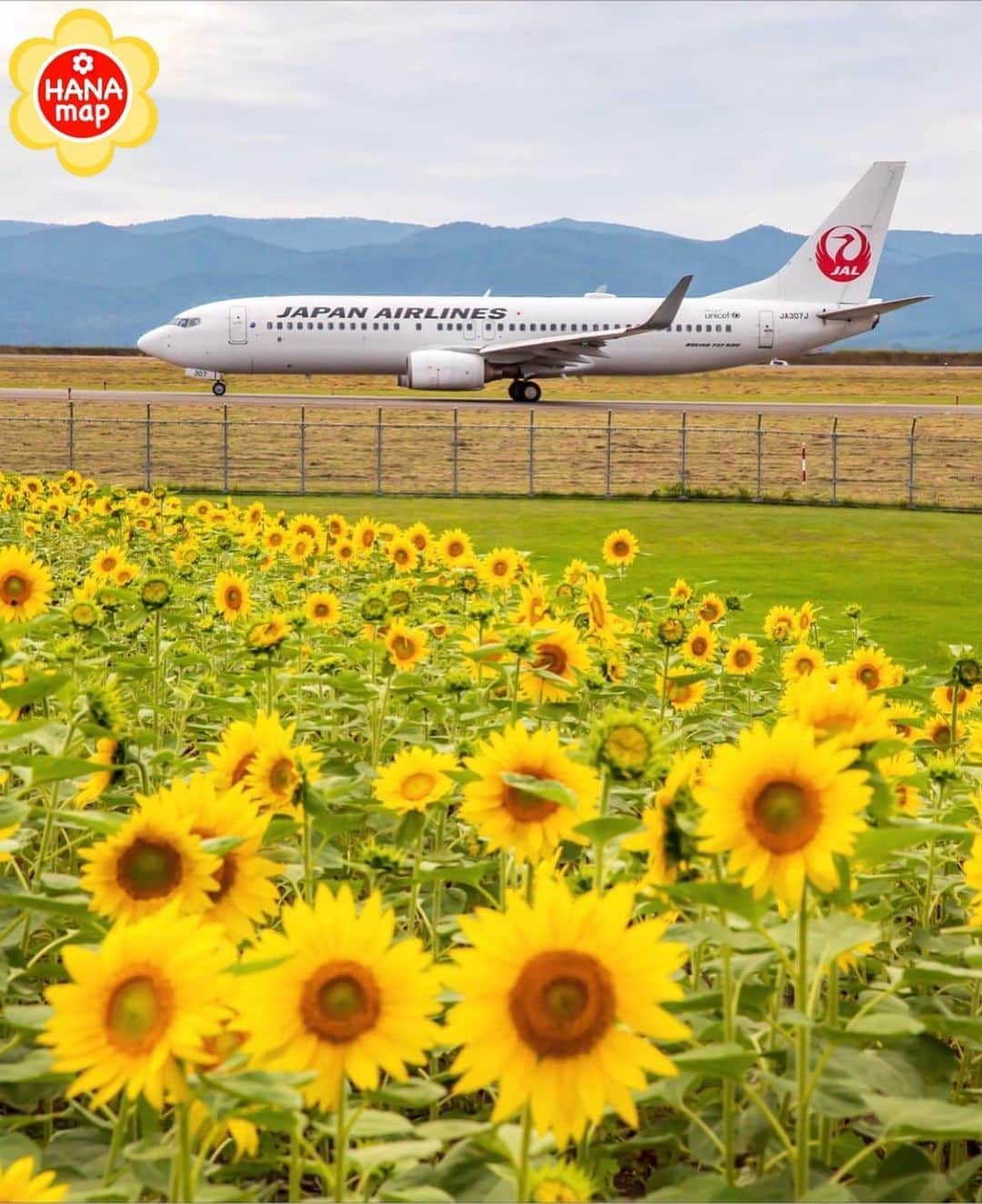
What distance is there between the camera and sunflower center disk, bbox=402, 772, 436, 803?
3613 mm

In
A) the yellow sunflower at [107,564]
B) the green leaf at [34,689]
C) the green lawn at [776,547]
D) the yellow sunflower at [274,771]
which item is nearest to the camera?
the green leaf at [34,689]

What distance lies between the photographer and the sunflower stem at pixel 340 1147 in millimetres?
2107

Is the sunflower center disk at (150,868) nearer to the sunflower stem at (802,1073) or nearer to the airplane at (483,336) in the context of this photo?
the sunflower stem at (802,1073)

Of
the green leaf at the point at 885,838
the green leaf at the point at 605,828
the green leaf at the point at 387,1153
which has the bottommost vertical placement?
the green leaf at the point at 387,1153

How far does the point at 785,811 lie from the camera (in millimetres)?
2455

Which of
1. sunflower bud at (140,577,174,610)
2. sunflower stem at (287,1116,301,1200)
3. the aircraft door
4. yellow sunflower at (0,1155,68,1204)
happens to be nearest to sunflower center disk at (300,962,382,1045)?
sunflower stem at (287,1116,301,1200)

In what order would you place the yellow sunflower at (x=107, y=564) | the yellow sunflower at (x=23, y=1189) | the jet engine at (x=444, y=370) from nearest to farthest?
the yellow sunflower at (x=23, y=1189)
the yellow sunflower at (x=107, y=564)
the jet engine at (x=444, y=370)

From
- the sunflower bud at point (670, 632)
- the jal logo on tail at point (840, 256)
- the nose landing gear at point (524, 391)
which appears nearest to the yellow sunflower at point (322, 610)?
the sunflower bud at point (670, 632)

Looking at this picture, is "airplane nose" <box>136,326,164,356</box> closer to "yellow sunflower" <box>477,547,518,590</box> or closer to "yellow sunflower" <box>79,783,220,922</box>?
"yellow sunflower" <box>477,547,518,590</box>

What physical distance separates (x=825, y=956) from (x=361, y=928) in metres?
0.83

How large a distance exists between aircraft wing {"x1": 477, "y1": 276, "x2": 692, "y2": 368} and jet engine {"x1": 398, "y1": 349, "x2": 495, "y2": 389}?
1452 millimetres

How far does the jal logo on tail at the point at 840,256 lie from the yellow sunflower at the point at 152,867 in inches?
2648

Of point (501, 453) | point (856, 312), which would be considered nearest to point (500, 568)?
point (501, 453)

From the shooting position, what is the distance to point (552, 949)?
1.97m
